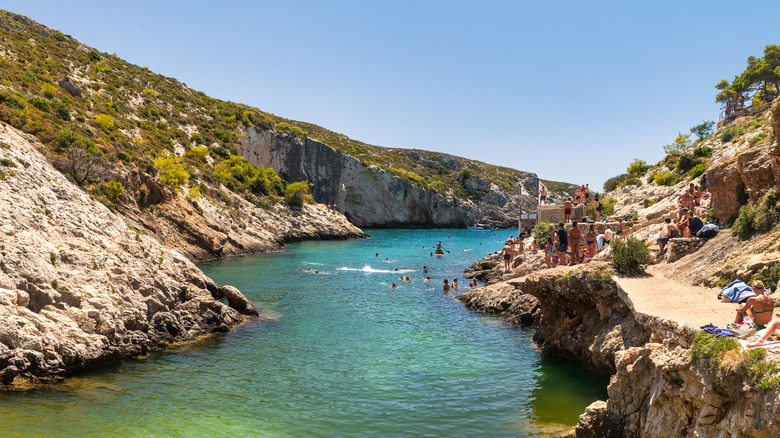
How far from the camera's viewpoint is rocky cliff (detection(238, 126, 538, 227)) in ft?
275

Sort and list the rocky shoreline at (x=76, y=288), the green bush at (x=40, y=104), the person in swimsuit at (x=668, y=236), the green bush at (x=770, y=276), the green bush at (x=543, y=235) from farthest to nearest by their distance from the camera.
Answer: the green bush at (x=40, y=104), the green bush at (x=543, y=235), the person in swimsuit at (x=668, y=236), the rocky shoreline at (x=76, y=288), the green bush at (x=770, y=276)

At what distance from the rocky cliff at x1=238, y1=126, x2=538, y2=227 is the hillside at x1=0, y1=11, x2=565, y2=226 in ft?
1.54

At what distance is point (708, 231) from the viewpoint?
14969mm

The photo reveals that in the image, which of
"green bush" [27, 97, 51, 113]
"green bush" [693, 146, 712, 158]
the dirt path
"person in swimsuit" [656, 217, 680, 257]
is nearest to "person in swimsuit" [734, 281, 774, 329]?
the dirt path

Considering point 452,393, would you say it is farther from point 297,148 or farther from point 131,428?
Answer: point 297,148

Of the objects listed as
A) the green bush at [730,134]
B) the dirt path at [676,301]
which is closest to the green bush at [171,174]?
the dirt path at [676,301]

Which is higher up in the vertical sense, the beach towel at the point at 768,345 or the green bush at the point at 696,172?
the green bush at the point at 696,172

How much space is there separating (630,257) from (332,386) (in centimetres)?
927

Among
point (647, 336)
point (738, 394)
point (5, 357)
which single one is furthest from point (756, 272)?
point (5, 357)

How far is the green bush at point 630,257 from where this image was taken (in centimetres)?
1425

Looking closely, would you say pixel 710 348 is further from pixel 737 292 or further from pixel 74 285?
pixel 74 285

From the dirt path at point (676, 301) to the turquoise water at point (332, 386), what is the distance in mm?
2857

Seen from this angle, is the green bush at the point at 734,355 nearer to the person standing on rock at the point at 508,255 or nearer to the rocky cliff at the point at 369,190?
the person standing on rock at the point at 508,255

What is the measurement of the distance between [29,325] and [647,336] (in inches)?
591
